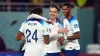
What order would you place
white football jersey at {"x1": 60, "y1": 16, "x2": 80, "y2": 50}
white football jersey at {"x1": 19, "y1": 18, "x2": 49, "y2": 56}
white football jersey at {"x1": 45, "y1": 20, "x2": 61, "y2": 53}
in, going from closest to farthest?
white football jersey at {"x1": 19, "y1": 18, "x2": 49, "y2": 56}, white football jersey at {"x1": 45, "y1": 20, "x2": 61, "y2": 53}, white football jersey at {"x1": 60, "y1": 16, "x2": 80, "y2": 50}

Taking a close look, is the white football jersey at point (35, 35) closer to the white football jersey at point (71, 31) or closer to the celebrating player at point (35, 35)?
the celebrating player at point (35, 35)

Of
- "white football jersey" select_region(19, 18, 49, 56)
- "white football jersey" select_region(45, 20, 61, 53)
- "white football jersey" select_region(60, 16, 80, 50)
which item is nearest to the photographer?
"white football jersey" select_region(19, 18, 49, 56)

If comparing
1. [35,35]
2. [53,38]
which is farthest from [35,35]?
[53,38]

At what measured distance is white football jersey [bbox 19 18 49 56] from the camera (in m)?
12.3

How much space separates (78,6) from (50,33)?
697 cm

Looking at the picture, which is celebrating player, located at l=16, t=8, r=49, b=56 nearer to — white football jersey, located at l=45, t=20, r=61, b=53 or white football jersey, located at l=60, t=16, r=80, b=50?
white football jersey, located at l=45, t=20, r=61, b=53

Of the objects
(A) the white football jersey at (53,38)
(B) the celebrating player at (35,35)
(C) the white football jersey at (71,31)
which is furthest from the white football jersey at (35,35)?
(C) the white football jersey at (71,31)

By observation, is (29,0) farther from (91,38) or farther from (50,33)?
(50,33)

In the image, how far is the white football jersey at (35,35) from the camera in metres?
12.3

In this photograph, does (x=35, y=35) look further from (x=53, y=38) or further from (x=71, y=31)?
(x=71, y=31)

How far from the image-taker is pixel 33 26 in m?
12.4

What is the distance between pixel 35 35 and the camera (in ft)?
40.4

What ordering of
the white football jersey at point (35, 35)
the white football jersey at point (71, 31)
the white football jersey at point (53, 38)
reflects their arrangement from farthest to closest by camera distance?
the white football jersey at point (71, 31)
the white football jersey at point (53, 38)
the white football jersey at point (35, 35)

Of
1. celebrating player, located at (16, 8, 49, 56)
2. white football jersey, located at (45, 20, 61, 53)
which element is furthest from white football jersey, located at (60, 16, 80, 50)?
celebrating player, located at (16, 8, 49, 56)
